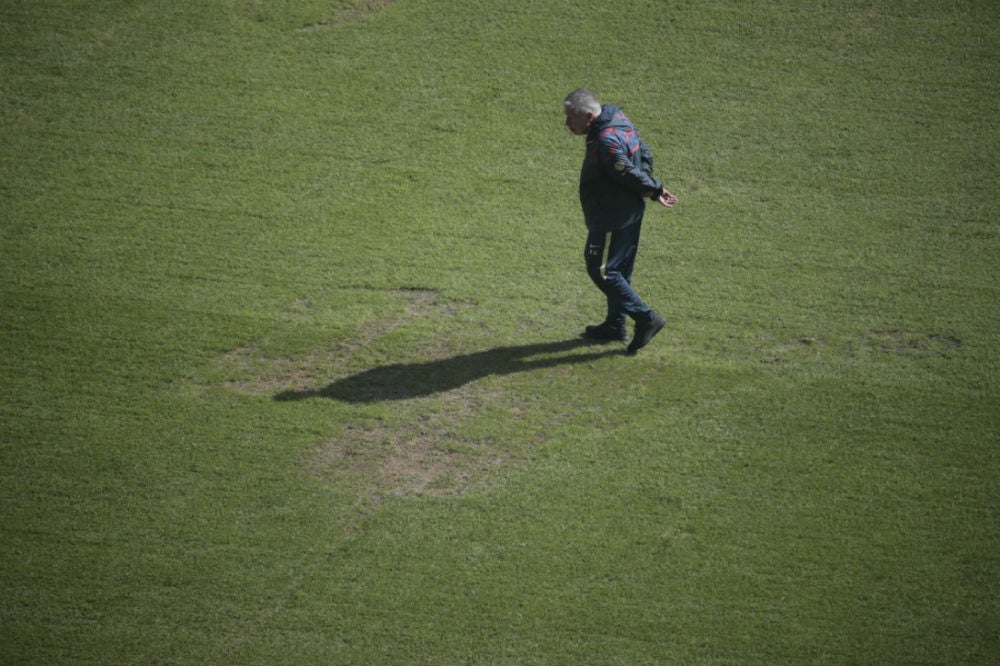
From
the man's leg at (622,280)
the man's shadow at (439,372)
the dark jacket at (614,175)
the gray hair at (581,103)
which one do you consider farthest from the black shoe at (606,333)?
the gray hair at (581,103)

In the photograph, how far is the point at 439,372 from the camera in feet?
20.8

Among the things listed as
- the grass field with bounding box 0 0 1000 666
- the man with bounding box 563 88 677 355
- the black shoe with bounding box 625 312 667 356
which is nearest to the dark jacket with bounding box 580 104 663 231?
the man with bounding box 563 88 677 355

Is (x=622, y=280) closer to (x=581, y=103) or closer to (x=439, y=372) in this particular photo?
(x=581, y=103)

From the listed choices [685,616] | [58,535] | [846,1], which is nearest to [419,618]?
[685,616]

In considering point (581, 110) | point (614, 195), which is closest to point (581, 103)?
point (581, 110)

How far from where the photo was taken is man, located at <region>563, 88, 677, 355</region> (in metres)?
5.98

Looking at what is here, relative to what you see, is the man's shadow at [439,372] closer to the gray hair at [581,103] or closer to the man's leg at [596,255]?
the man's leg at [596,255]

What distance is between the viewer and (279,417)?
5977 mm

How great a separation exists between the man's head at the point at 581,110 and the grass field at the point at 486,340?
148 cm

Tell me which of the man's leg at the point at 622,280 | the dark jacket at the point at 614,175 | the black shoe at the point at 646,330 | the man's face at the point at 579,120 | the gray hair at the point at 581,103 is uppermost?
the gray hair at the point at 581,103

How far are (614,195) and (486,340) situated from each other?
146 cm

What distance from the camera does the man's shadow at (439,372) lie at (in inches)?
243

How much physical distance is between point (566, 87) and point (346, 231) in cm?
→ 286

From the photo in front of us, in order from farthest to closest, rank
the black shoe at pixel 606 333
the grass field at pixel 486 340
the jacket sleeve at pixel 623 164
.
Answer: the black shoe at pixel 606 333, the jacket sleeve at pixel 623 164, the grass field at pixel 486 340
